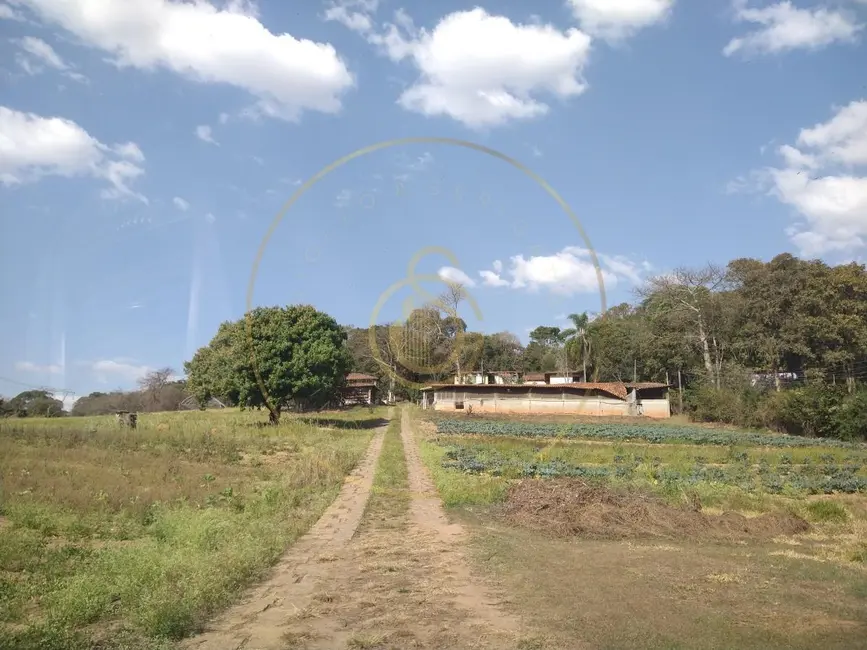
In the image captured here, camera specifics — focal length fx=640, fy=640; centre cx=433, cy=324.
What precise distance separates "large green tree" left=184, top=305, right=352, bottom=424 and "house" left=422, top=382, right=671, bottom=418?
14.9m

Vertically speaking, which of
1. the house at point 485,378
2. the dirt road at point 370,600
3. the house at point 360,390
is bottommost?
the dirt road at point 370,600

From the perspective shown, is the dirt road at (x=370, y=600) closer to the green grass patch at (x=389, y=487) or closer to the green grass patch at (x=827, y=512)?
the green grass patch at (x=389, y=487)

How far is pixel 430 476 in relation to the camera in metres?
19.1

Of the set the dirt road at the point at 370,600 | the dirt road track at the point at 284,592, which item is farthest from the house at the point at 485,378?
the dirt road at the point at 370,600

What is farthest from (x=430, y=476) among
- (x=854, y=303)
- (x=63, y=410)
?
(x=854, y=303)

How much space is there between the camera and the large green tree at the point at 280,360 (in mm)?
35500

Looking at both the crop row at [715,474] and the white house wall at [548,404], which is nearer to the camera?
the crop row at [715,474]

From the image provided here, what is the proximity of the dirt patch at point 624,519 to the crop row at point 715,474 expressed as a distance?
4189 millimetres

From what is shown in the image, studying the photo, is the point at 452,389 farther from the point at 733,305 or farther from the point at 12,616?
the point at 12,616

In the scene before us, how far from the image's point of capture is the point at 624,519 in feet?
38.5

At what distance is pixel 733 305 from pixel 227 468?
153 ft

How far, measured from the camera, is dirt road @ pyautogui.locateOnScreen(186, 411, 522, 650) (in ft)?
19.2

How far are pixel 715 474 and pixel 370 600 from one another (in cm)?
1557

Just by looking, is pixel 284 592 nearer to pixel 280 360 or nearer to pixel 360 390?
pixel 280 360
